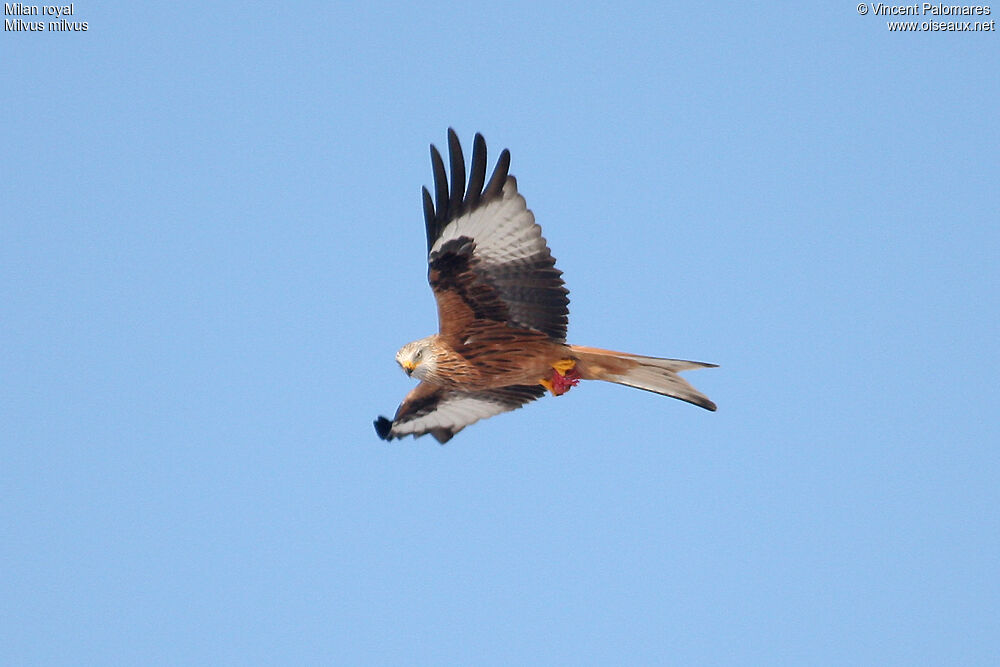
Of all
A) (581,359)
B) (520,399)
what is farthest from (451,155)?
(520,399)

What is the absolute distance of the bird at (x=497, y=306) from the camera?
30.5 ft

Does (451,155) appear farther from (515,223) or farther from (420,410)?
(420,410)

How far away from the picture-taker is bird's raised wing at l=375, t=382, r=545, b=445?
1107cm

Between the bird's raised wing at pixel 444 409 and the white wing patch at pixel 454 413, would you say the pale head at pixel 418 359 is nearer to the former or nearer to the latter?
the bird's raised wing at pixel 444 409

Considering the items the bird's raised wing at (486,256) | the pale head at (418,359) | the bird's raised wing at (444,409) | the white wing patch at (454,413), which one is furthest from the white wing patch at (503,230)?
the white wing patch at (454,413)

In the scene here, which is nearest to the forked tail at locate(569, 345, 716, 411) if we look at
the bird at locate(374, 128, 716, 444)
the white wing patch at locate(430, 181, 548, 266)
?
the bird at locate(374, 128, 716, 444)

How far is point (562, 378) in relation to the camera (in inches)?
397

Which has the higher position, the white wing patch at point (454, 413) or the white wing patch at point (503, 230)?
the white wing patch at point (503, 230)

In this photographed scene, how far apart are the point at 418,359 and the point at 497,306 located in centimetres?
77

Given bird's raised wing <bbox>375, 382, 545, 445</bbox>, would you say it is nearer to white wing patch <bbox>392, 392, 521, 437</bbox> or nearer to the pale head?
white wing patch <bbox>392, 392, 521, 437</bbox>

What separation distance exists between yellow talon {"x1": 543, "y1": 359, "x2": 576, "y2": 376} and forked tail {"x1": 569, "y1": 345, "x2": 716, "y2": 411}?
6cm

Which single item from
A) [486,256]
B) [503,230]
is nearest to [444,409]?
[486,256]

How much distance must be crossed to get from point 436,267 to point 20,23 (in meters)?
6.44

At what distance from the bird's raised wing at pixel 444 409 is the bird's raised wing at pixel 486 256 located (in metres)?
1.35
